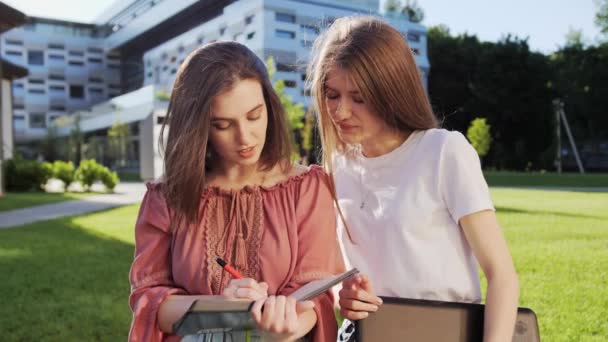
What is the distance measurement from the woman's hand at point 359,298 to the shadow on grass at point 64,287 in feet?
8.09

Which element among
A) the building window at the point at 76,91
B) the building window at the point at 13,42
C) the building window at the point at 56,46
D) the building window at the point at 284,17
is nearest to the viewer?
the building window at the point at 284,17

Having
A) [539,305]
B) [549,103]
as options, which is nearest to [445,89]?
[549,103]

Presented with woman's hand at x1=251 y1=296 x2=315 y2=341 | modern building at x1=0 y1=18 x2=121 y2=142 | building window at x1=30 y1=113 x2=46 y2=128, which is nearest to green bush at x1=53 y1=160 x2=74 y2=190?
modern building at x1=0 y1=18 x2=121 y2=142

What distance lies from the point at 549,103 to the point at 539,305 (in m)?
30.5

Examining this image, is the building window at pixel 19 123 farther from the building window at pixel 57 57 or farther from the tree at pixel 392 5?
the tree at pixel 392 5

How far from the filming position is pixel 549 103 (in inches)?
1261

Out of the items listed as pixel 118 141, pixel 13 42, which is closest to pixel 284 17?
pixel 118 141

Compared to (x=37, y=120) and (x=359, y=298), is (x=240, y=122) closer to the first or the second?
(x=359, y=298)

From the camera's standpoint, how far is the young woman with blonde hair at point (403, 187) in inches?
60.7

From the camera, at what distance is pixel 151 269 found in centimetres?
158

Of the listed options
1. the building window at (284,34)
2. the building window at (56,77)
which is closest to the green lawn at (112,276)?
the building window at (284,34)

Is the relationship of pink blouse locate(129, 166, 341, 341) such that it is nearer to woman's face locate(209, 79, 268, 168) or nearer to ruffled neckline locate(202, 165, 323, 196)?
ruffled neckline locate(202, 165, 323, 196)

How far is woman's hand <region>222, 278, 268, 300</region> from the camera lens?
1263 millimetres

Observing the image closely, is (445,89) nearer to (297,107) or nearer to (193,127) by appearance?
(297,107)
